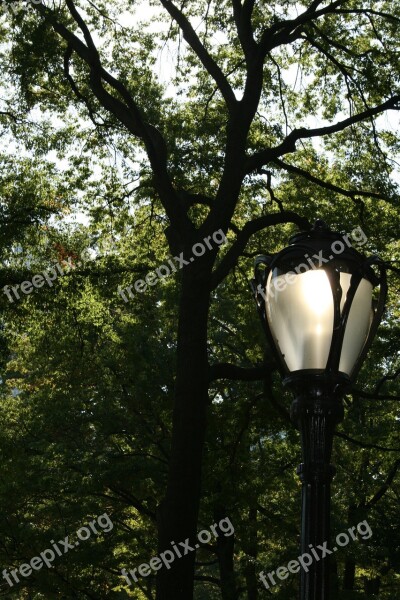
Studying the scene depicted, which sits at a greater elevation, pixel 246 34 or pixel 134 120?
pixel 246 34

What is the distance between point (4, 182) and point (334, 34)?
21.7 feet

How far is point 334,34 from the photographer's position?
552 inches

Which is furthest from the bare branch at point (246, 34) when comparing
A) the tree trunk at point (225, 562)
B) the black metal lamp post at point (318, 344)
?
the tree trunk at point (225, 562)

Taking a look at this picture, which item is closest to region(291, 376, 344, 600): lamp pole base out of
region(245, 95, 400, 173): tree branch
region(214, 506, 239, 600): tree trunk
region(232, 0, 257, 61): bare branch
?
region(245, 95, 400, 173): tree branch

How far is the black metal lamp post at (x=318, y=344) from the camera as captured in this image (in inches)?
124

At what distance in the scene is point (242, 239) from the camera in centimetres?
1091

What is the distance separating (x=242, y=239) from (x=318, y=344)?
777 centimetres

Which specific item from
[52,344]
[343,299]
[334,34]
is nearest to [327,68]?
[334,34]

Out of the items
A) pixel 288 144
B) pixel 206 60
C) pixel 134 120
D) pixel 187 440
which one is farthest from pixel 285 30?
pixel 187 440

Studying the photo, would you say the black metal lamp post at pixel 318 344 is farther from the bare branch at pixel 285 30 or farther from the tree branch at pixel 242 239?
the bare branch at pixel 285 30

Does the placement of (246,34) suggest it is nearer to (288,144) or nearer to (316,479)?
(288,144)

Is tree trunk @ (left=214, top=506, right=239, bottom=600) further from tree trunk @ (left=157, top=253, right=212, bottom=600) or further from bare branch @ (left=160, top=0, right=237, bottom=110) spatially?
bare branch @ (left=160, top=0, right=237, bottom=110)

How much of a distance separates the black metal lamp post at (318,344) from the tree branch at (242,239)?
681 centimetres

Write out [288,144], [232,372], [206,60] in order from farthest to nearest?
1. [206,60]
2. [288,144]
3. [232,372]
